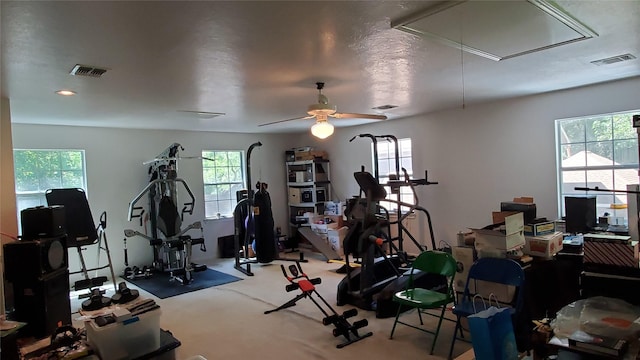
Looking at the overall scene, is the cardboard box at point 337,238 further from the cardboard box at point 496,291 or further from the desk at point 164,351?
the desk at point 164,351

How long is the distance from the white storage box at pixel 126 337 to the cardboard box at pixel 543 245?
108 inches

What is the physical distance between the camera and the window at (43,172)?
17.6 ft

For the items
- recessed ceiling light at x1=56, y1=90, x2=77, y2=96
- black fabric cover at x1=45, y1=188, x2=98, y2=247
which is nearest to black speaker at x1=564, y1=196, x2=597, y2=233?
recessed ceiling light at x1=56, y1=90, x2=77, y2=96

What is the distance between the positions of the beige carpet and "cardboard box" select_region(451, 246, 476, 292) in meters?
0.47

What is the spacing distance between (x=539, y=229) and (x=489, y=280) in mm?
632

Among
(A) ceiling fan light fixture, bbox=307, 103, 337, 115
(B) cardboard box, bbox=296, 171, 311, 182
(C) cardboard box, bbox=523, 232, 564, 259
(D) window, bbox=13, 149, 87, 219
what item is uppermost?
(A) ceiling fan light fixture, bbox=307, 103, 337, 115

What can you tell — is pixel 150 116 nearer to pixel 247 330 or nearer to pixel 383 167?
pixel 247 330

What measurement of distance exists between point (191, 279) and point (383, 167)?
12.1 feet

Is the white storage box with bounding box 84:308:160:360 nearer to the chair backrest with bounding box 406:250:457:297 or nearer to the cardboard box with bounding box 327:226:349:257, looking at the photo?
the chair backrest with bounding box 406:250:457:297

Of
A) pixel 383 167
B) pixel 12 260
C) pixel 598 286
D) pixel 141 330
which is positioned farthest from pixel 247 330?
pixel 383 167

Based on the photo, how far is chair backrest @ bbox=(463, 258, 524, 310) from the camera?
9.20 ft

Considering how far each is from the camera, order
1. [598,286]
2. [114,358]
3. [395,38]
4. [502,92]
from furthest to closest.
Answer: [502,92] < [395,38] < [114,358] < [598,286]

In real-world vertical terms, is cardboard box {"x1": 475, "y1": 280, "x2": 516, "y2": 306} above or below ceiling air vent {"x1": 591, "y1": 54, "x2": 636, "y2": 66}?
below

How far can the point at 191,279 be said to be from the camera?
562cm
